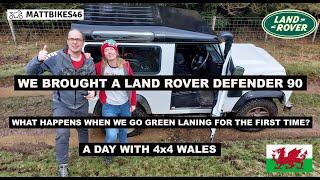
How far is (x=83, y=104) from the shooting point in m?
4.91

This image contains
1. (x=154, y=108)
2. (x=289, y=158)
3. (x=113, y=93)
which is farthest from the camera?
(x=154, y=108)

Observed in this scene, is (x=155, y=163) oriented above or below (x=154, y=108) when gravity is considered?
below

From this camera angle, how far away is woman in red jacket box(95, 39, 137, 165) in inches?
188

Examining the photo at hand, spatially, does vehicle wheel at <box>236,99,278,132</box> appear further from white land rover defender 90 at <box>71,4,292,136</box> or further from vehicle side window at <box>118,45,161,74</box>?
vehicle side window at <box>118,45,161,74</box>

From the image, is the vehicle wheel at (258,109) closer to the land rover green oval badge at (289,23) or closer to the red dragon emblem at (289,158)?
the red dragon emblem at (289,158)

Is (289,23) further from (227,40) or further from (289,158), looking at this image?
(289,158)

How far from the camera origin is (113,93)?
4.96m

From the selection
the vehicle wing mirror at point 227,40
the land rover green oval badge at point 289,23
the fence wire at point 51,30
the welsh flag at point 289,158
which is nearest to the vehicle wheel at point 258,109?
the welsh flag at point 289,158

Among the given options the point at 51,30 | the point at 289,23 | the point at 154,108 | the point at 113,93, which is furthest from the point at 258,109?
the point at 51,30

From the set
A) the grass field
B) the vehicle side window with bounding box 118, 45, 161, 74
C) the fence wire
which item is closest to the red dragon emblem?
the grass field

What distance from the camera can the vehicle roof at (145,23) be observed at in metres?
5.47

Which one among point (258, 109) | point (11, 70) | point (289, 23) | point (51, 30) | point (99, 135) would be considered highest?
point (289, 23)

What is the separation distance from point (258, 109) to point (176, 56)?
164cm

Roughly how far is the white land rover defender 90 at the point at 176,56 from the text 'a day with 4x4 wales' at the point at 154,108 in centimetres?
2
